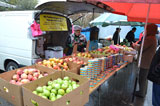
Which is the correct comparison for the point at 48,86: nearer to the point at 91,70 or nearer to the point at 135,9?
the point at 91,70

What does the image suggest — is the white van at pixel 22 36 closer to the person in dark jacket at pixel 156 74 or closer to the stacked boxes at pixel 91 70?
the stacked boxes at pixel 91 70

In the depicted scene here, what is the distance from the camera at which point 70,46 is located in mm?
5129

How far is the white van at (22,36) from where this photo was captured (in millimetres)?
3226

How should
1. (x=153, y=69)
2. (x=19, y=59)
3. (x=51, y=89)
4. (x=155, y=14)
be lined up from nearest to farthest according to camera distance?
1. (x=51, y=89)
2. (x=153, y=69)
3. (x=19, y=59)
4. (x=155, y=14)

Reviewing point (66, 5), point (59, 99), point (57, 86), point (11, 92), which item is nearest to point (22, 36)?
point (66, 5)

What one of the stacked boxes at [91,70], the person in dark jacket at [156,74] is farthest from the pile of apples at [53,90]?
the person in dark jacket at [156,74]

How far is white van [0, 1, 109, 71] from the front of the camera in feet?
10.6

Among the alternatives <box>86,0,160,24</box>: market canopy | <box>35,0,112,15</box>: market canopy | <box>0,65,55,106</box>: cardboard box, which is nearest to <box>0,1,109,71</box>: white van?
<box>35,0,112,15</box>: market canopy

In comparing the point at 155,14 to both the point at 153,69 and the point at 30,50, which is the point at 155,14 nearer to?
the point at 153,69

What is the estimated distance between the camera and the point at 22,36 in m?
3.40

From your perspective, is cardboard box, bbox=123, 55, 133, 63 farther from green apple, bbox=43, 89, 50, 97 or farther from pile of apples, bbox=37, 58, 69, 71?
green apple, bbox=43, 89, 50, 97

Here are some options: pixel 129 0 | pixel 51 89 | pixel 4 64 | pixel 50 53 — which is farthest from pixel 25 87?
pixel 4 64

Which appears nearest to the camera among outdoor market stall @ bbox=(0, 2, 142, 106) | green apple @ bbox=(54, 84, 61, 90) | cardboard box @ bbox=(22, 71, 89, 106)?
cardboard box @ bbox=(22, 71, 89, 106)

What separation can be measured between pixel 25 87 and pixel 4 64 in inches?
128
